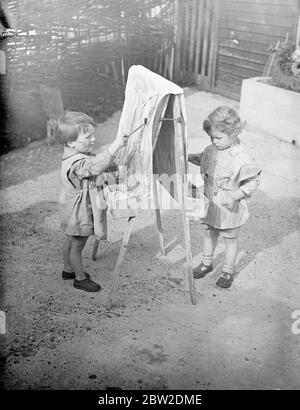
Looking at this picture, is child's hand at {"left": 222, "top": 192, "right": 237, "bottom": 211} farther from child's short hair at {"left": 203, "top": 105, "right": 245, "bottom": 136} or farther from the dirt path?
the dirt path

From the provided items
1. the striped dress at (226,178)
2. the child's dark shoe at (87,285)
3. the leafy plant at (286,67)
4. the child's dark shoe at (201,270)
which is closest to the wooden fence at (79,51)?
the leafy plant at (286,67)

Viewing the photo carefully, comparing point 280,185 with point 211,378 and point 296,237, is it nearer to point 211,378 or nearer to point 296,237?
point 296,237

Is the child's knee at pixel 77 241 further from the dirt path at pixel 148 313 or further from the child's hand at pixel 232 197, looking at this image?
the child's hand at pixel 232 197

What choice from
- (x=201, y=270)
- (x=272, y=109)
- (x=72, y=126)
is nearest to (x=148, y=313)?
(x=201, y=270)

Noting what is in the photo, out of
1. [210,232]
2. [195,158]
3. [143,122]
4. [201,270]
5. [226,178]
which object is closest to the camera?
[143,122]

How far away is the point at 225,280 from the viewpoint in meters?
3.91

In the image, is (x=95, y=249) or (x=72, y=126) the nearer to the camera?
(x=72, y=126)

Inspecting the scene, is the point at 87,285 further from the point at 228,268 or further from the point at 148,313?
the point at 228,268

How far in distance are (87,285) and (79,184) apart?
0.80 m

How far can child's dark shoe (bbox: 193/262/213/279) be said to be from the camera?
13.2ft

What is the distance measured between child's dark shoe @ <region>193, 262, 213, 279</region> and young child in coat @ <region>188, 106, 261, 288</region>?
188mm

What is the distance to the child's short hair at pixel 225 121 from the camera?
3.39 meters

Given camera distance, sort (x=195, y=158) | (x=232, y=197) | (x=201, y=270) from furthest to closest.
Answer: (x=201, y=270)
(x=195, y=158)
(x=232, y=197)
